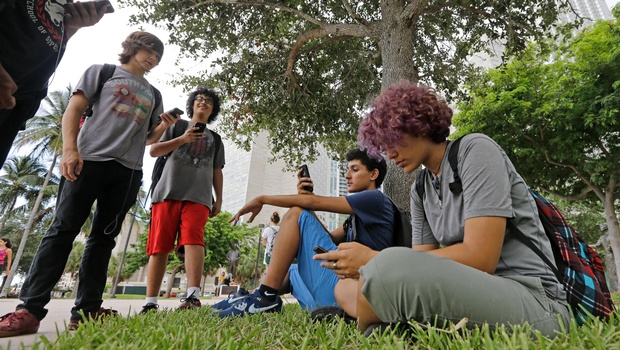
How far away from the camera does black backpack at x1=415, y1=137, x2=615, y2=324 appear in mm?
1551

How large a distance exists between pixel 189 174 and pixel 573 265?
3.33m

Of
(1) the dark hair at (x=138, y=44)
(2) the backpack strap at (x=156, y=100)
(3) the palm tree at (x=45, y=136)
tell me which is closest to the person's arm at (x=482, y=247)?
(2) the backpack strap at (x=156, y=100)

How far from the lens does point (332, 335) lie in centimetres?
167

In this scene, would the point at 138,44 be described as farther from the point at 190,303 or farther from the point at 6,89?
the point at 190,303

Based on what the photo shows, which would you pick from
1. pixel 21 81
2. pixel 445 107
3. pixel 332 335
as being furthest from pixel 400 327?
pixel 21 81

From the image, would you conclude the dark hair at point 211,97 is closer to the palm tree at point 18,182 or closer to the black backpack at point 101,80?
the black backpack at point 101,80

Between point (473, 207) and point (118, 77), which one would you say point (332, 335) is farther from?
point (118, 77)

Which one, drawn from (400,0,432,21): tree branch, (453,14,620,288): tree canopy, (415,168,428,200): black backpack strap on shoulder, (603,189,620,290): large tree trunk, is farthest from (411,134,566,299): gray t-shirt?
(603,189,620,290): large tree trunk

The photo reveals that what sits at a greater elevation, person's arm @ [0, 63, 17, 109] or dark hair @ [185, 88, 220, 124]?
dark hair @ [185, 88, 220, 124]

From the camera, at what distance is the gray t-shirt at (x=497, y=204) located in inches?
60.9

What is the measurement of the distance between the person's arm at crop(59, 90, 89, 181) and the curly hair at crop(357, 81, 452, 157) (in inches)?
86.0

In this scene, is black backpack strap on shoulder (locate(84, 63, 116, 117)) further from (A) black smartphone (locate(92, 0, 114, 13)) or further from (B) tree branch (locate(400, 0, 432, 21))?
(B) tree branch (locate(400, 0, 432, 21))

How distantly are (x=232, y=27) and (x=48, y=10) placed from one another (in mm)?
6312

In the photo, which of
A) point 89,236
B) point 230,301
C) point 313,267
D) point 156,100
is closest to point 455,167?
point 313,267
